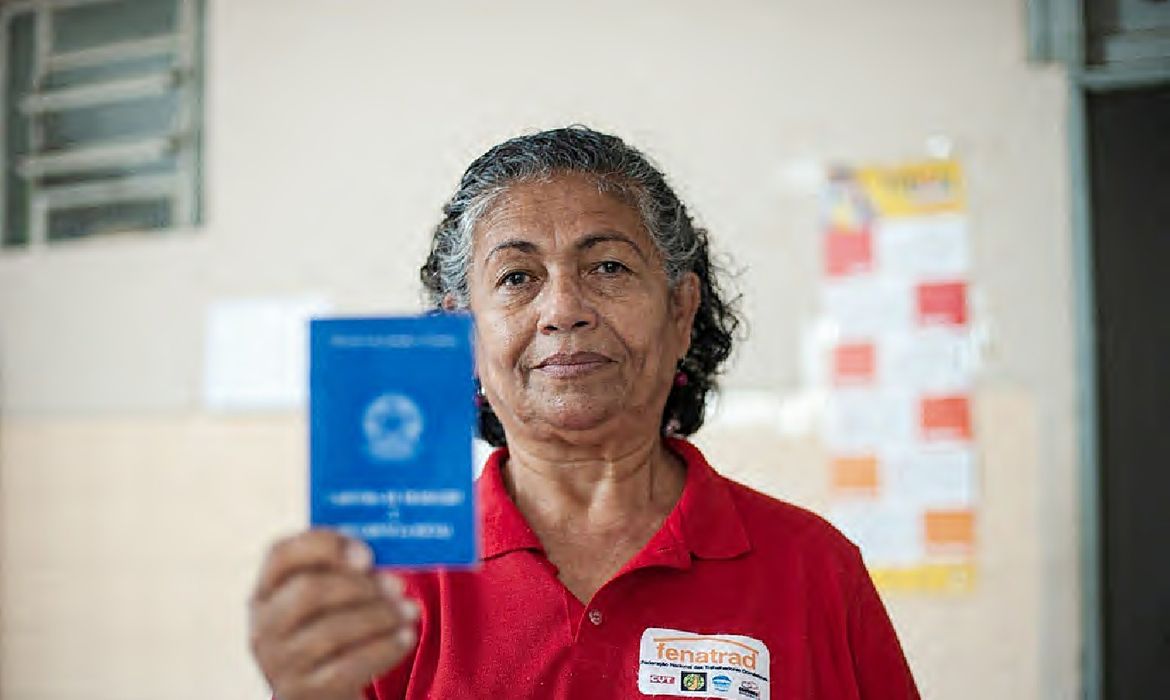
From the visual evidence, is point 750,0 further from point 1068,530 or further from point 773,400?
point 1068,530

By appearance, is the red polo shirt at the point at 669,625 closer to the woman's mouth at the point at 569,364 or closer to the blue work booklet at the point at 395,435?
the woman's mouth at the point at 569,364

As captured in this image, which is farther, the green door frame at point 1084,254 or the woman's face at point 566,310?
the green door frame at point 1084,254

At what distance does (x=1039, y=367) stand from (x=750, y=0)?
1103mm

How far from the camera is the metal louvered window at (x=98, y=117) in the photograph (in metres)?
3.40

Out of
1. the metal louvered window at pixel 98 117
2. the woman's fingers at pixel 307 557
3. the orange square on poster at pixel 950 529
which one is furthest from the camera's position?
the metal louvered window at pixel 98 117

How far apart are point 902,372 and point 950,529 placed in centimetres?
36

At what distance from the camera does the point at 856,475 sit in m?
2.61

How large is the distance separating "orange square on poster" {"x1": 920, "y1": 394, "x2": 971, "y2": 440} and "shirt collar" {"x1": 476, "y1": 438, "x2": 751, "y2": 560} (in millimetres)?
1237

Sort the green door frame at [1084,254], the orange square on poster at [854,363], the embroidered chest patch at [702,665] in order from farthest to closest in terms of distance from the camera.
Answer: the orange square on poster at [854,363]
the green door frame at [1084,254]
the embroidered chest patch at [702,665]

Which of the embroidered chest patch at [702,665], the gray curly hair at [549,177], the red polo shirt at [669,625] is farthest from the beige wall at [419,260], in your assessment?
the embroidered chest patch at [702,665]

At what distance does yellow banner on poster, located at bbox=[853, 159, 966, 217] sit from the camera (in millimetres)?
2549

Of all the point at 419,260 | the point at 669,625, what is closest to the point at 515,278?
the point at 669,625

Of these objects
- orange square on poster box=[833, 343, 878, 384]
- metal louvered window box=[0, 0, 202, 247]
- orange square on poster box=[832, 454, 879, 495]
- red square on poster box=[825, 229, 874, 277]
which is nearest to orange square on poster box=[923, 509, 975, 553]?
orange square on poster box=[832, 454, 879, 495]

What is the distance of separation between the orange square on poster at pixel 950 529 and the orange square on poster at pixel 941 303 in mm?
426
